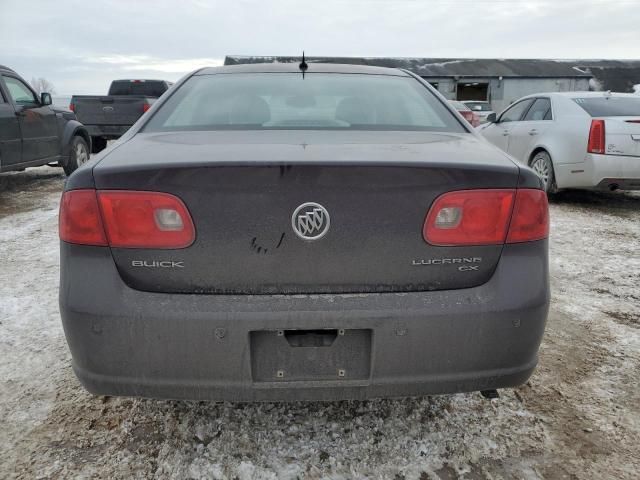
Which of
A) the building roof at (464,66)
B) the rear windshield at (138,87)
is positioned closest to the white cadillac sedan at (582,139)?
the rear windshield at (138,87)

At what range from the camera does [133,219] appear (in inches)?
63.7

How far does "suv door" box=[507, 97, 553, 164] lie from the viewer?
714 cm

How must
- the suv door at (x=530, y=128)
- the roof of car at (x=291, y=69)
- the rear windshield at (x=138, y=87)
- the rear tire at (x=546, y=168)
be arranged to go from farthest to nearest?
the rear windshield at (x=138, y=87) → the suv door at (x=530, y=128) → the rear tire at (x=546, y=168) → the roof of car at (x=291, y=69)

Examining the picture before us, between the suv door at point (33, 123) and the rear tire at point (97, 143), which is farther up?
the suv door at point (33, 123)

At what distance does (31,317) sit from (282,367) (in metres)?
2.39

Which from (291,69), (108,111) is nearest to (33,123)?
(108,111)

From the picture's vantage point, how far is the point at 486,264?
1705mm

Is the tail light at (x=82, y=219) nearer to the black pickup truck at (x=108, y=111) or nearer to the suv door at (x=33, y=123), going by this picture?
the suv door at (x=33, y=123)

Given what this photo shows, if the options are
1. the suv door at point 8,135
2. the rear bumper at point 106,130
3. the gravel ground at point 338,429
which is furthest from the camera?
the rear bumper at point 106,130

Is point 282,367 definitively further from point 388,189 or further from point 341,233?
point 388,189

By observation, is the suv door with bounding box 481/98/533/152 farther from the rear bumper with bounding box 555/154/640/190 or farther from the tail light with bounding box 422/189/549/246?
the tail light with bounding box 422/189/549/246

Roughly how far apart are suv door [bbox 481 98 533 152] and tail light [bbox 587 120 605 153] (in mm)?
1646

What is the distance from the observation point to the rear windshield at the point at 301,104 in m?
2.27

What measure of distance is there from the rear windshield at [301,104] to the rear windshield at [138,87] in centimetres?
1240
